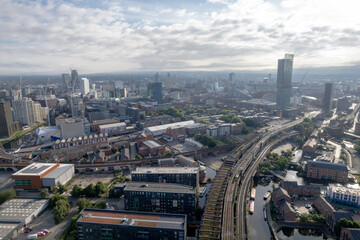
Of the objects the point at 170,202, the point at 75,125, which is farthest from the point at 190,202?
the point at 75,125

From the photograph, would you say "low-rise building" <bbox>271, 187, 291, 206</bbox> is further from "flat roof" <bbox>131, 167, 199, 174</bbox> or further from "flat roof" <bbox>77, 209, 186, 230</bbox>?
"flat roof" <bbox>77, 209, 186, 230</bbox>

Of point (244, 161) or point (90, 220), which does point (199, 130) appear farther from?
point (90, 220)

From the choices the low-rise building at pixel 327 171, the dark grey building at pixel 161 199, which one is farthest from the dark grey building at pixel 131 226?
the low-rise building at pixel 327 171

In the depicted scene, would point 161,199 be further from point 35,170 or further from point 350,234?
point 35,170

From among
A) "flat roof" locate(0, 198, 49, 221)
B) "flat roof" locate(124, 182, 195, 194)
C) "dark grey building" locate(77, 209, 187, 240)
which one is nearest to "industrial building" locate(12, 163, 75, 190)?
"flat roof" locate(0, 198, 49, 221)

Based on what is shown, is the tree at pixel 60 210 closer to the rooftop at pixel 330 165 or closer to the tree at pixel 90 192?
the tree at pixel 90 192
